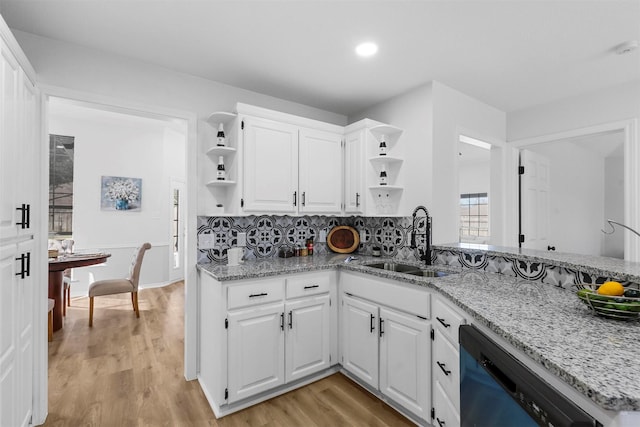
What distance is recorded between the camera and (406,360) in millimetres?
2023

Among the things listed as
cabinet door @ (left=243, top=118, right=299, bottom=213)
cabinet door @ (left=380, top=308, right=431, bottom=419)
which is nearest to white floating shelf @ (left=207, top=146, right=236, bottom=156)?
cabinet door @ (left=243, top=118, right=299, bottom=213)

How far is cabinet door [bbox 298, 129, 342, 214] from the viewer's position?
2812 millimetres

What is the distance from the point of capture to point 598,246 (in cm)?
487

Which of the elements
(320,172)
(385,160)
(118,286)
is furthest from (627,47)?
(118,286)

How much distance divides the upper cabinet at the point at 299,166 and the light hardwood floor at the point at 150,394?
54.9 inches

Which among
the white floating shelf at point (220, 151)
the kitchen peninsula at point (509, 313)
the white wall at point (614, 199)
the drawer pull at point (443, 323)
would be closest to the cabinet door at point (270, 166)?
the white floating shelf at point (220, 151)

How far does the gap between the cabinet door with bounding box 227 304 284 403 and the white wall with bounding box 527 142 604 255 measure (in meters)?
3.31

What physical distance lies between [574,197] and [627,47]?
2825 mm

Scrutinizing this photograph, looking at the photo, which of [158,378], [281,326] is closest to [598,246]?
[281,326]

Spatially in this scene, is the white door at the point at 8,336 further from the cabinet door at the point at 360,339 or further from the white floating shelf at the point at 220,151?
the cabinet door at the point at 360,339

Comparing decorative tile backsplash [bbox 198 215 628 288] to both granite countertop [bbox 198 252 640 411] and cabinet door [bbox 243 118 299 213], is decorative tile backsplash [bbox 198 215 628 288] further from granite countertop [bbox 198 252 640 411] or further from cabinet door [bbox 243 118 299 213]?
cabinet door [bbox 243 118 299 213]

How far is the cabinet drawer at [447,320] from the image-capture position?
1575mm

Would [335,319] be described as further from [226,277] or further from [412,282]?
[226,277]

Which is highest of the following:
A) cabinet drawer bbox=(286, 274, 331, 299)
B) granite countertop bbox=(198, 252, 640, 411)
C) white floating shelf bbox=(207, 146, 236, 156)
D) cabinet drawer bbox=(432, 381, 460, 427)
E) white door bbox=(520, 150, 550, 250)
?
white floating shelf bbox=(207, 146, 236, 156)
